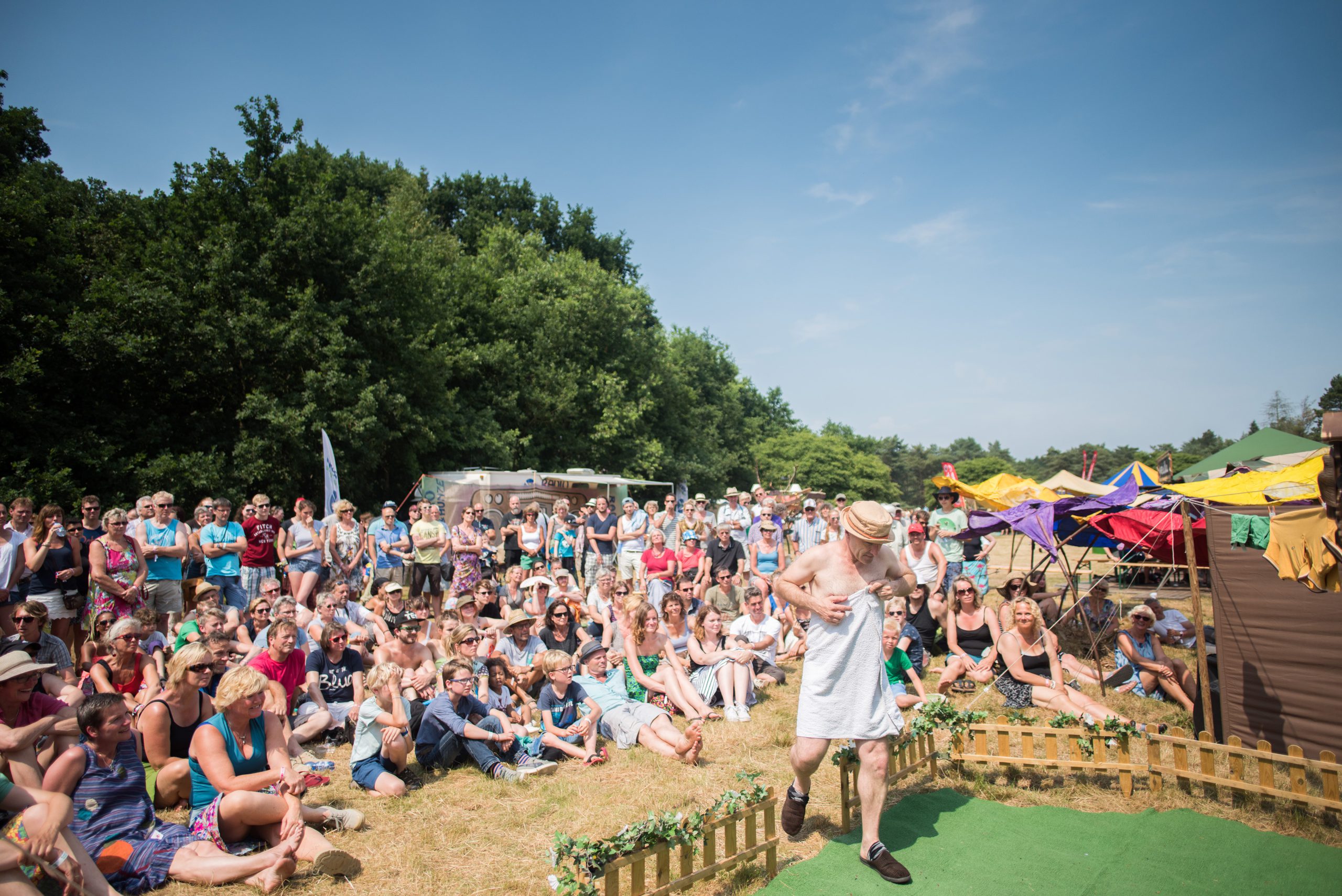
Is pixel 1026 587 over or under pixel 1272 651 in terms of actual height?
over

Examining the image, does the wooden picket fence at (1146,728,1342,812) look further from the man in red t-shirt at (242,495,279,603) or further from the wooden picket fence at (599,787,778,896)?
the man in red t-shirt at (242,495,279,603)

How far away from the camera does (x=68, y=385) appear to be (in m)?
15.6

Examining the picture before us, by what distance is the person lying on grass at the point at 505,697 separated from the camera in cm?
582

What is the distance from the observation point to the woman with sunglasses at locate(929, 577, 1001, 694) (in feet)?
24.1

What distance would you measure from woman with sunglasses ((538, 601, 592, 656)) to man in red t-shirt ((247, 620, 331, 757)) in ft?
6.37

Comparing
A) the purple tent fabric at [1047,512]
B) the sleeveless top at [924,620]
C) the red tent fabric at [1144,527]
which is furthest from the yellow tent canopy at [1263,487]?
the sleeveless top at [924,620]

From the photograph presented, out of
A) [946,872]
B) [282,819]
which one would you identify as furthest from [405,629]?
[946,872]

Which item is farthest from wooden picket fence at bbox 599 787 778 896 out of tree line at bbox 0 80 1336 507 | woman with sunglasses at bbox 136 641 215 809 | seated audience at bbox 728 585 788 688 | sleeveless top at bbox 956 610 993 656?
tree line at bbox 0 80 1336 507

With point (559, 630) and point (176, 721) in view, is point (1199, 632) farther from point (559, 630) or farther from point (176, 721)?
point (176, 721)

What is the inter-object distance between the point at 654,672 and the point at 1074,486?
8770mm

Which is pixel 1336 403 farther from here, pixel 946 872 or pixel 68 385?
pixel 68 385

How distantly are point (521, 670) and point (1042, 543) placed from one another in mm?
5529

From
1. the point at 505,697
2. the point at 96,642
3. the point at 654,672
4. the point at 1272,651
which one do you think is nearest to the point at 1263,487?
the point at 1272,651

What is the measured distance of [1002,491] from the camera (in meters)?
11.1
